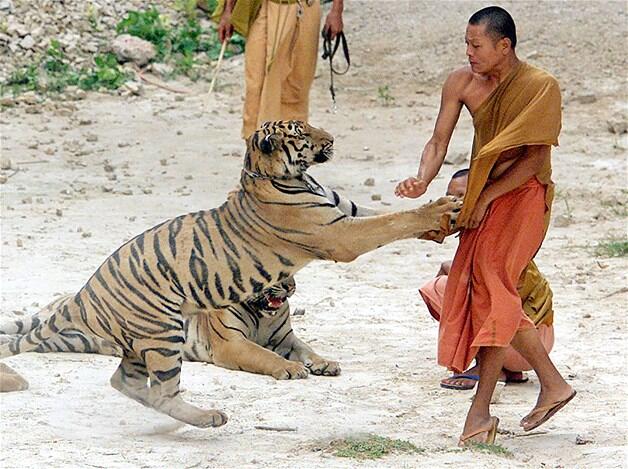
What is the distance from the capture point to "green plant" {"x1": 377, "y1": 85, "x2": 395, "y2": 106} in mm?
13776

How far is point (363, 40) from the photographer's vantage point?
15.3 m

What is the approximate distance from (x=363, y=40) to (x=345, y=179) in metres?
4.07

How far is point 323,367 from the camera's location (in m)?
6.99

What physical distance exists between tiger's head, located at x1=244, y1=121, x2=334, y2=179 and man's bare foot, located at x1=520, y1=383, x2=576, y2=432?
1.35 m

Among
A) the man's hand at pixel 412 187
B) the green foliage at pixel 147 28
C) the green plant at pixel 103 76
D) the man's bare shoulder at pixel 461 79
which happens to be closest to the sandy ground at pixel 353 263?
the green plant at pixel 103 76

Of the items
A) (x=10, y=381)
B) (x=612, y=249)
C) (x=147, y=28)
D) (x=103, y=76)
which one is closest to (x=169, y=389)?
(x=10, y=381)

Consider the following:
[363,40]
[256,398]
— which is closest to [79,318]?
[256,398]

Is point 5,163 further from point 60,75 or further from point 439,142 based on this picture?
point 439,142

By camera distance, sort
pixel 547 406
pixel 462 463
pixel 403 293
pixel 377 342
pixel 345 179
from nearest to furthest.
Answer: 1. pixel 462 463
2. pixel 547 406
3. pixel 377 342
4. pixel 403 293
5. pixel 345 179

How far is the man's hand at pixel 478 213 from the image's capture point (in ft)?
18.0

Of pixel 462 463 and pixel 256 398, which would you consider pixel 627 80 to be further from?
pixel 462 463

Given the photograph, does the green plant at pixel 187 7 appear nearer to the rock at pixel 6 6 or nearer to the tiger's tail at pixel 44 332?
the rock at pixel 6 6

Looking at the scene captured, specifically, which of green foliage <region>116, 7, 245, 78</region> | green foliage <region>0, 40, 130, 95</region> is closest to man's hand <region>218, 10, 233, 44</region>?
green foliage <region>0, 40, 130, 95</region>

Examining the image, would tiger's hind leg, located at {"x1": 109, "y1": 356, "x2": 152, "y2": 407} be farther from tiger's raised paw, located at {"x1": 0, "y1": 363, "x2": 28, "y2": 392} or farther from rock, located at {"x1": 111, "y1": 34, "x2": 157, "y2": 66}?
rock, located at {"x1": 111, "y1": 34, "x2": 157, "y2": 66}
